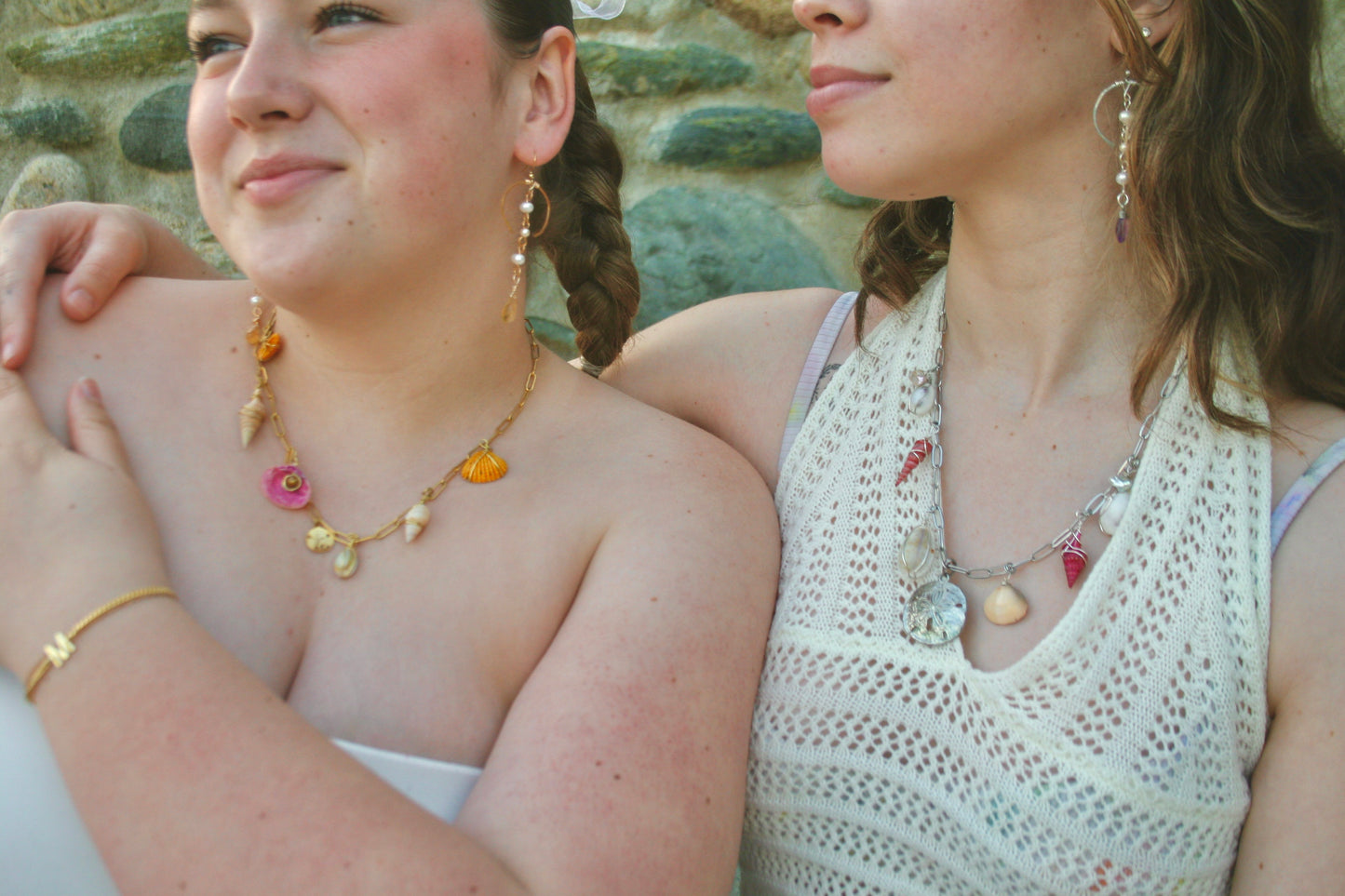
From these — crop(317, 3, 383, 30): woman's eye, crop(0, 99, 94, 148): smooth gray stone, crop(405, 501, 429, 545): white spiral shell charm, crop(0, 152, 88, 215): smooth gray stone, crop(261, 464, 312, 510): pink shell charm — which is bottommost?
crop(0, 152, 88, 215): smooth gray stone

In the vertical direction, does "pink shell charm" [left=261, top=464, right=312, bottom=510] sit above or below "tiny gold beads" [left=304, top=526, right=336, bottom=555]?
above

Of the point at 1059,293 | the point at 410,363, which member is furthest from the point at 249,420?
the point at 1059,293

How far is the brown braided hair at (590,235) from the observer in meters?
1.69

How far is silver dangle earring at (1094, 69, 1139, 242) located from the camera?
4.64ft

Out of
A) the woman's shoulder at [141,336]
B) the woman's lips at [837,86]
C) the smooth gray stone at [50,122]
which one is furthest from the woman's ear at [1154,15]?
the smooth gray stone at [50,122]

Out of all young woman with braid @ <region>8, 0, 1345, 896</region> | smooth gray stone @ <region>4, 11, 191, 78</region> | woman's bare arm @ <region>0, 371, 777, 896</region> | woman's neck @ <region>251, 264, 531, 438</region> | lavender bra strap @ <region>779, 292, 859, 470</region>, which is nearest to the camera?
woman's bare arm @ <region>0, 371, 777, 896</region>

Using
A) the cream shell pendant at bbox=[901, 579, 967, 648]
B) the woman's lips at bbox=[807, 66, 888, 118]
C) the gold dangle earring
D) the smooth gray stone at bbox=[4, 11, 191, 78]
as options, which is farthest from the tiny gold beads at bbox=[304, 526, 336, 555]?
the smooth gray stone at bbox=[4, 11, 191, 78]

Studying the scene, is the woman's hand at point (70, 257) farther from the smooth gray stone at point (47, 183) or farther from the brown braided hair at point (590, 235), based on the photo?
the smooth gray stone at point (47, 183)

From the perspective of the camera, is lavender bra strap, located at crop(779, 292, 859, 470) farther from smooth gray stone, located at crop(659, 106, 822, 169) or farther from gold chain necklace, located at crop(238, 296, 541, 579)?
smooth gray stone, located at crop(659, 106, 822, 169)

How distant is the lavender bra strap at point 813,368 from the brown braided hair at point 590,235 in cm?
31

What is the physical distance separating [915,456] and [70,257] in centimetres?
123

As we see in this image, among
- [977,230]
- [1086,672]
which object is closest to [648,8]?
[977,230]

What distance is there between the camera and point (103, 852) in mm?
1028

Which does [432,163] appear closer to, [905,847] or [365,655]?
[365,655]
